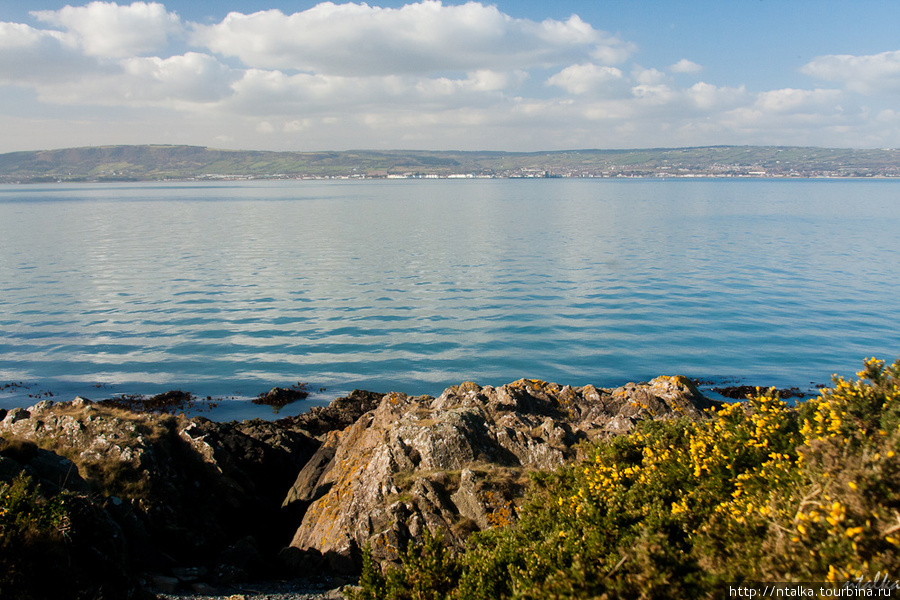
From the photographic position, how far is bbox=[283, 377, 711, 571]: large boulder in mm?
10711

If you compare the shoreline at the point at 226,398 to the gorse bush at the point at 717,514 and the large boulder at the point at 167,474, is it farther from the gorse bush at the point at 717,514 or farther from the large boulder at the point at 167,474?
the gorse bush at the point at 717,514

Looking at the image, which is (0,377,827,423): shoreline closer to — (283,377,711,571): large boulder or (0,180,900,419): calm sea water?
(0,180,900,419): calm sea water

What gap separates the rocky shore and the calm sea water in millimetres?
7705

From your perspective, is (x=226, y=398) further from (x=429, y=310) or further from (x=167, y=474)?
(x=429, y=310)

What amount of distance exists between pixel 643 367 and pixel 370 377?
13.2m

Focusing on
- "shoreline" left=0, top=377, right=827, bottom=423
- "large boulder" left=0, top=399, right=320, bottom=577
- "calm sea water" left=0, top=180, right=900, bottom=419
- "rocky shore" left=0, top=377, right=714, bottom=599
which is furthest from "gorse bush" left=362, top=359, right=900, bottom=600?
"calm sea water" left=0, top=180, right=900, bottom=419

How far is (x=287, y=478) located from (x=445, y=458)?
7.22 meters

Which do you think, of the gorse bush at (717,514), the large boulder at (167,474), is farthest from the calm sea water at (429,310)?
the gorse bush at (717,514)

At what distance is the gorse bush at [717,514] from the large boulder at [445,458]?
208 cm

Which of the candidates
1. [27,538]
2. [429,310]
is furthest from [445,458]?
[429,310]

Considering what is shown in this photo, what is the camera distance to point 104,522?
852 centimetres

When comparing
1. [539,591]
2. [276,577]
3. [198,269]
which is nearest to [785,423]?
[539,591]

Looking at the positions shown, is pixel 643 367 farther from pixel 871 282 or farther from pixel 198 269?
pixel 198 269

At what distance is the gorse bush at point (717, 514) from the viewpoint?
503cm
